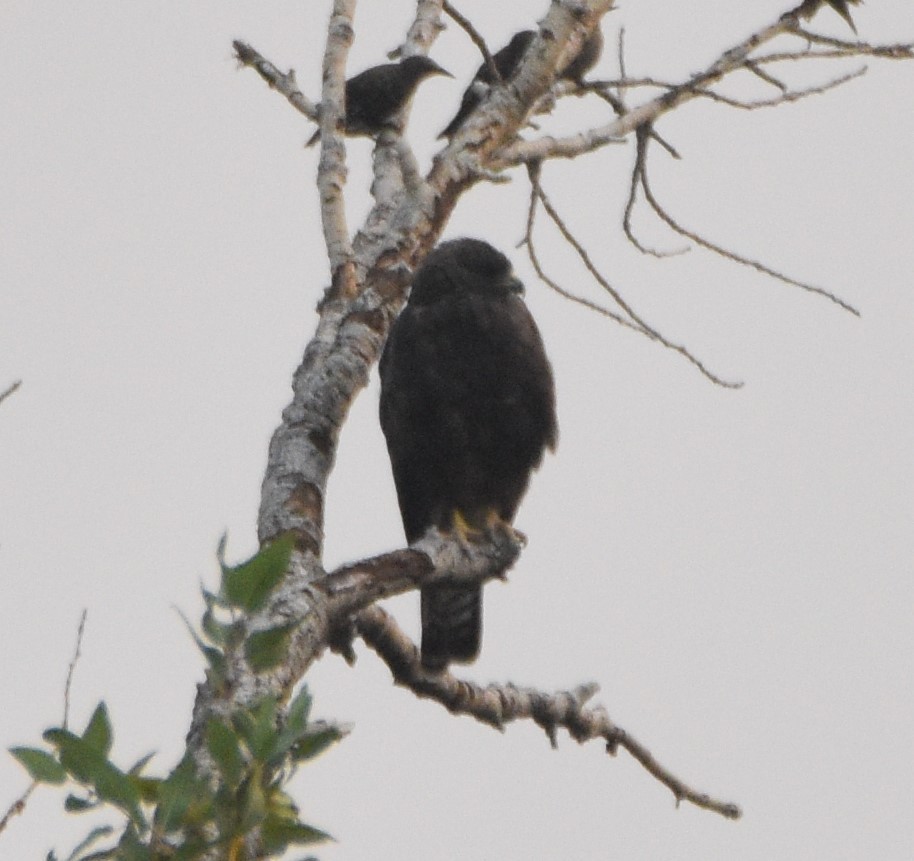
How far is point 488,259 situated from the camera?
5383 mm

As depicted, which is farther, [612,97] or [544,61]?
[612,97]

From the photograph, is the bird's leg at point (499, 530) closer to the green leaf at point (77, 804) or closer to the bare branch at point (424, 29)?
the bare branch at point (424, 29)

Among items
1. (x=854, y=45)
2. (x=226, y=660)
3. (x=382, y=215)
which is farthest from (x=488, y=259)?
(x=226, y=660)

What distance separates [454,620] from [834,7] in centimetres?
237

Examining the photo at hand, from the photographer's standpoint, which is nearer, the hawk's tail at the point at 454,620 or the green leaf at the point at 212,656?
the green leaf at the point at 212,656

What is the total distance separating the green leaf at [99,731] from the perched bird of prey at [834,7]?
149 inches

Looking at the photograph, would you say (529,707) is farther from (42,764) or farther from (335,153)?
(42,764)

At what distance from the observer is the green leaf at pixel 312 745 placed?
1410 millimetres

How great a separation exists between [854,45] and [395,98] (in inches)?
101

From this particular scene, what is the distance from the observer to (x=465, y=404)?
16.6ft

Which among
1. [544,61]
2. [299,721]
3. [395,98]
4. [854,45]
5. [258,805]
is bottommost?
[258,805]

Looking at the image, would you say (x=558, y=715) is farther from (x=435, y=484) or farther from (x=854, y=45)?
(x=854, y=45)

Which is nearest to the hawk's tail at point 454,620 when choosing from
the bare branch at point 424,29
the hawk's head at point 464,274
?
the hawk's head at point 464,274

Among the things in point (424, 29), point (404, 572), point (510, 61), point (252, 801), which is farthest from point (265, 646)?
point (510, 61)
